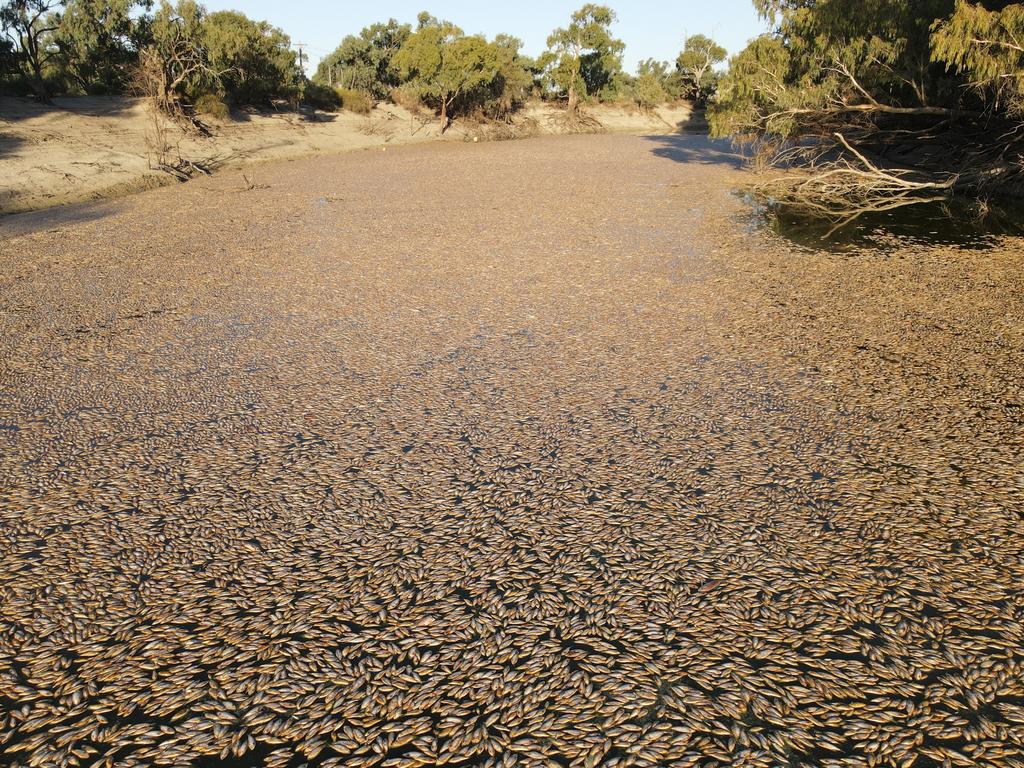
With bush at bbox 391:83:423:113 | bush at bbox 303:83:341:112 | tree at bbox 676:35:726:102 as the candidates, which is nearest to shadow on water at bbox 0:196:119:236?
bush at bbox 303:83:341:112

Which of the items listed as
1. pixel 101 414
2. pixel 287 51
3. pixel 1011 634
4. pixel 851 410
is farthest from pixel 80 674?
pixel 287 51

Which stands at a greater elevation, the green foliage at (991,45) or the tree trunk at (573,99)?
the tree trunk at (573,99)

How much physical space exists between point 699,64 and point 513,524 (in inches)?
2275

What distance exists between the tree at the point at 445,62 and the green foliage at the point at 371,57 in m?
3.17

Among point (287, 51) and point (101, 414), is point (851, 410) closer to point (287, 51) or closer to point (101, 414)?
point (101, 414)

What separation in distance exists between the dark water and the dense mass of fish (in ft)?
8.20

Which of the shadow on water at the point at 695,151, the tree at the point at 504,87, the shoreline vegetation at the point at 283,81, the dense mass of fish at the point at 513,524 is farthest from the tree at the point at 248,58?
the dense mass of fish at the point at 513,524

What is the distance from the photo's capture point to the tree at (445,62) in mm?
35844

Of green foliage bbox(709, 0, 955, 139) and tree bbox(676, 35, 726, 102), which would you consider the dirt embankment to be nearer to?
green foliage bbox(709, 0, 955, 139)

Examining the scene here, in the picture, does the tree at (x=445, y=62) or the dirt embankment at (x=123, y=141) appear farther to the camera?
the tree at (x=445, y=62)

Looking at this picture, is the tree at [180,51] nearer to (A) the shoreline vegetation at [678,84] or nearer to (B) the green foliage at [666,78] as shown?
A: (A) the shoreline vegetation at [678,84]

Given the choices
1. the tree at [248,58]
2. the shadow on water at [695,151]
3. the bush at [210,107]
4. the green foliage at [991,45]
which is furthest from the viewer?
the tree at [248,58]

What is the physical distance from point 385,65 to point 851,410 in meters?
42.0

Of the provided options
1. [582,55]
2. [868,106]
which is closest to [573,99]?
[582,55]
